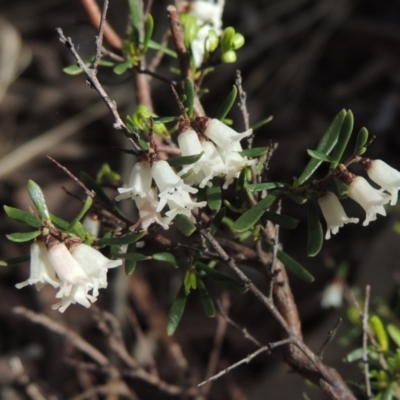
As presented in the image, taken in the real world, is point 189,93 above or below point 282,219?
above

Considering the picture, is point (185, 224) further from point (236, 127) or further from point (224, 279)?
point (236, 127)

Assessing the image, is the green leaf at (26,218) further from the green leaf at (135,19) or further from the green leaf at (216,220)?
the green leaf at (135,19)

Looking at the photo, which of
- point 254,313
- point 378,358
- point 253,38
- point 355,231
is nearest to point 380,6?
point 253,38

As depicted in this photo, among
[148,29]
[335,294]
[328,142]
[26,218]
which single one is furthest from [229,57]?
[335,294]

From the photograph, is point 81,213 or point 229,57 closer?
point 81,213

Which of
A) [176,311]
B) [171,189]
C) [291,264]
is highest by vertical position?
[171,189]

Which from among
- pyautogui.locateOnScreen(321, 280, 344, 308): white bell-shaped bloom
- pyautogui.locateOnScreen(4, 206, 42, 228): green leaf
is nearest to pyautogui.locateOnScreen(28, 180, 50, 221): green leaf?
pyautogui.locateOnScreen(4, 206, 42, 228): green leaf

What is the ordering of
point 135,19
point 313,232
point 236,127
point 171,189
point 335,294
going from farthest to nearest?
point 236,127, point 335,294, point 135,19, point 313,232, point 171,189
